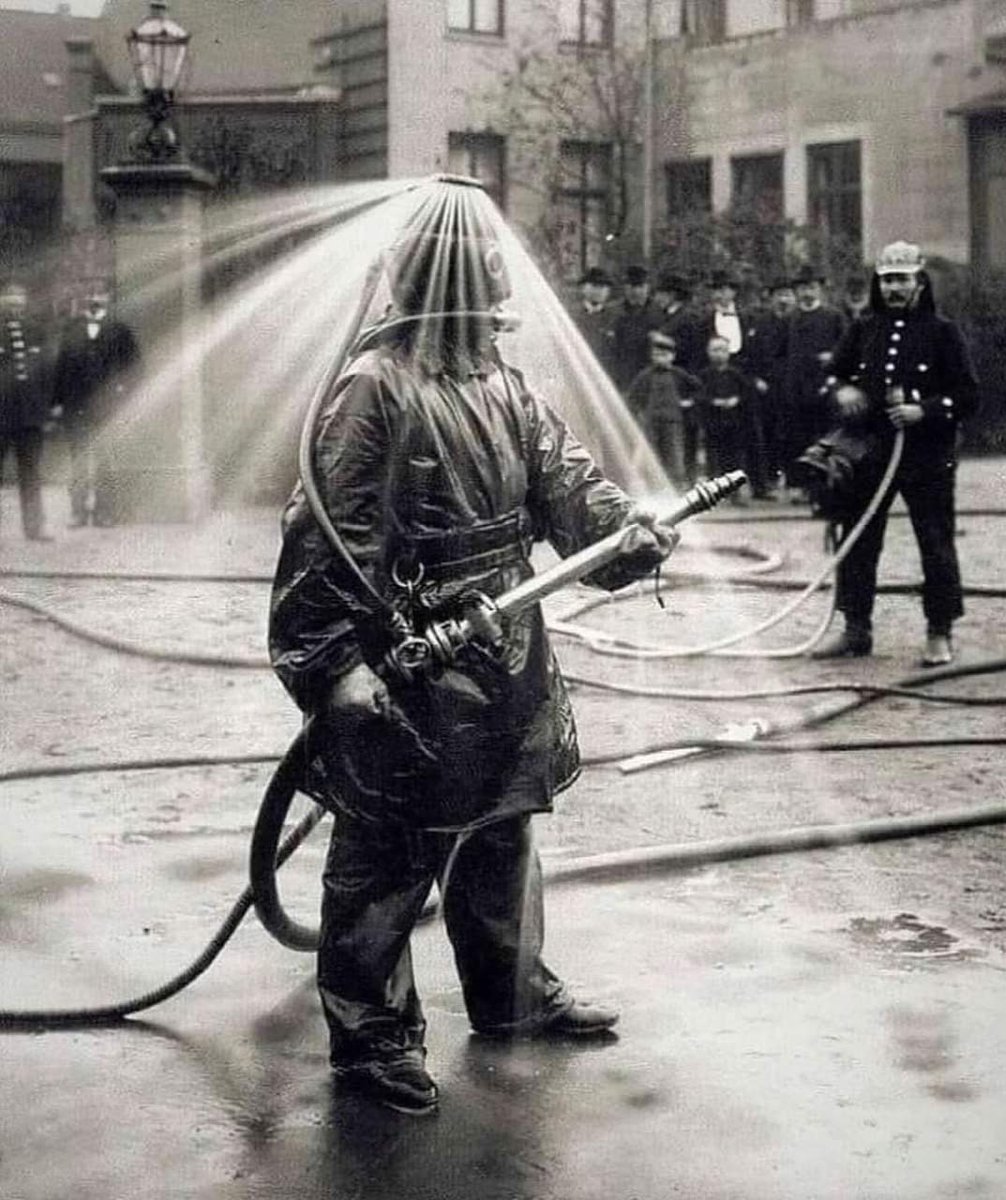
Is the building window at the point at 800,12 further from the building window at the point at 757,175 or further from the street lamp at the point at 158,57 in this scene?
the street lamp at the point at 158,57

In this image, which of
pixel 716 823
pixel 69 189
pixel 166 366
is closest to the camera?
pixel 716 823

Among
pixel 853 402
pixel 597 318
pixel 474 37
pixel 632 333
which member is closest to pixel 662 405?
pixel 632 333

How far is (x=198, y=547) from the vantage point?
14.7 m

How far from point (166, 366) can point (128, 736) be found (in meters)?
9.03

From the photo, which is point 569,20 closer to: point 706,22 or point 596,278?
point 596,278

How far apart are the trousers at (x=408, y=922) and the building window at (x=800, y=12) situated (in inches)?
1062

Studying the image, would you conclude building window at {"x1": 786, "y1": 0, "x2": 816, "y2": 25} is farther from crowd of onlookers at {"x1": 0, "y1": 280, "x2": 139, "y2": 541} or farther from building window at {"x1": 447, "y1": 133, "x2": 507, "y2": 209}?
crowd of onlookers at {"x1": 0, "y1": 280, "x2": 139, "y2": 541}

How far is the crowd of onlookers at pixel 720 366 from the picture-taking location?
1816 cm

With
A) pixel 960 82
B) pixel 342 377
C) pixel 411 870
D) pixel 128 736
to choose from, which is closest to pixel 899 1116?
pixel 411 870

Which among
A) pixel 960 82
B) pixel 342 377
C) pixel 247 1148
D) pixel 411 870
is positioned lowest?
pixel 247 1148

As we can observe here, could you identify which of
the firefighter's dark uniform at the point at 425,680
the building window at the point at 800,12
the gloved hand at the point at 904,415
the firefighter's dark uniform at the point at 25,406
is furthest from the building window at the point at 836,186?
the firefighter's dark uniform at the point at 425,680

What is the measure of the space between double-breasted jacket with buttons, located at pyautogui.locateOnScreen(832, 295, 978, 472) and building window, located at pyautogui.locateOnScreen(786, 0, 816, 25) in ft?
69.1

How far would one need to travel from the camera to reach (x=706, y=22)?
98.2ft

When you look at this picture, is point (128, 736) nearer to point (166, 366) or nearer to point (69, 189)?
point (166, 366)
